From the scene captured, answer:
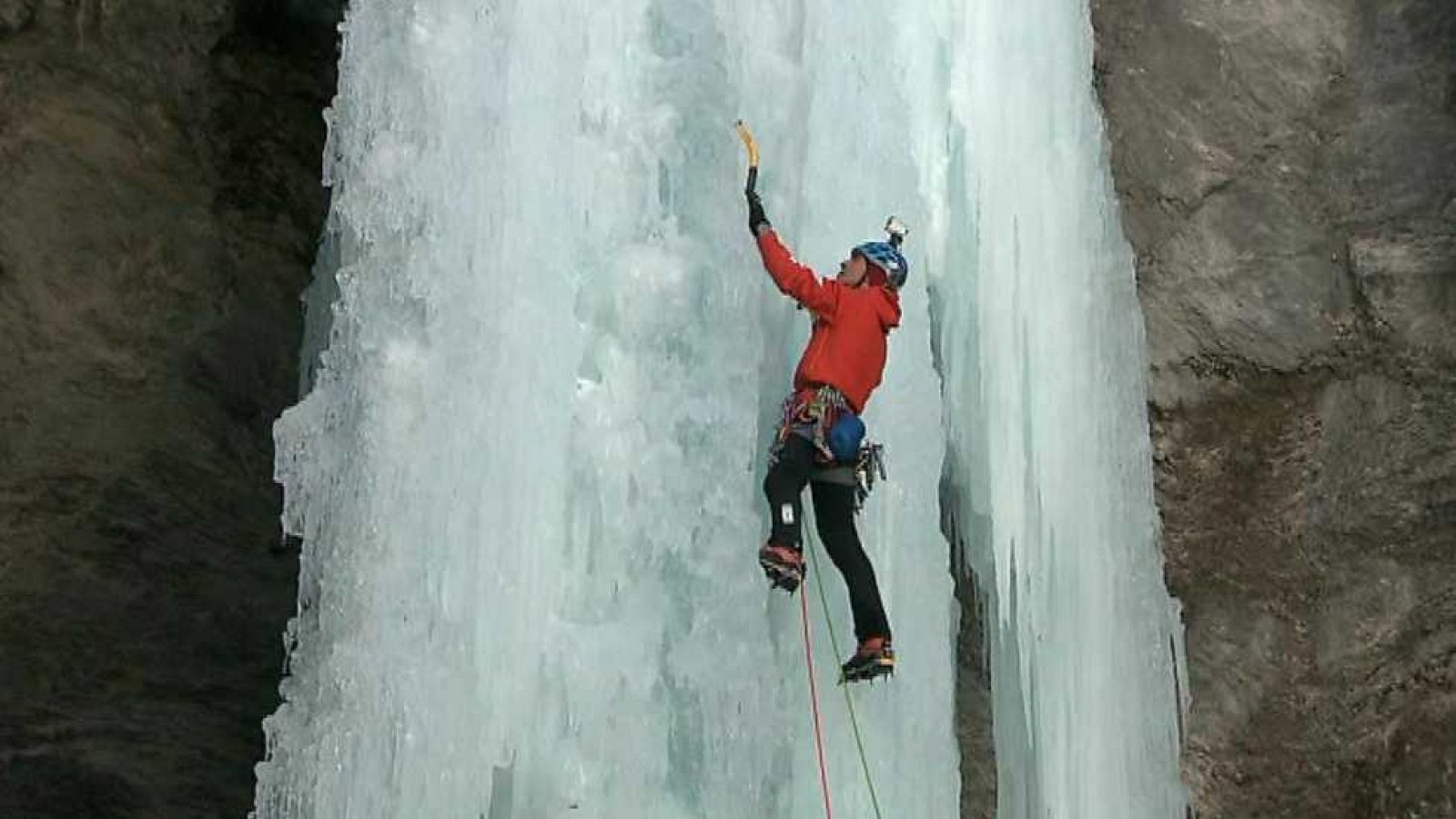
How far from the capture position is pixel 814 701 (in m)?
4.54

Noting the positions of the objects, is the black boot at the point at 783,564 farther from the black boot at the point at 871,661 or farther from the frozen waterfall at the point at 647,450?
the black boot at the point at 871,661

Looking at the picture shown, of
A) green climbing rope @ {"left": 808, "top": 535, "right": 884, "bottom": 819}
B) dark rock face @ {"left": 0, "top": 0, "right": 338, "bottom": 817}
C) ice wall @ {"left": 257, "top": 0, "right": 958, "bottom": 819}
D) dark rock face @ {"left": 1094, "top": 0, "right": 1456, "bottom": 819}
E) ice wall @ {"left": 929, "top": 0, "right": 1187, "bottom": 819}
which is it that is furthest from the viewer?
dark rock face @ {"left": 1094, "top": 0, "right": 1456, "bottom": 819}

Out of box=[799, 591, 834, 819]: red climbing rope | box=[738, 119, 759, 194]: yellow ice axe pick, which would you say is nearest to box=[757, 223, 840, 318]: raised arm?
box=[738, 119, 759, 194]: yellow ice axe pick

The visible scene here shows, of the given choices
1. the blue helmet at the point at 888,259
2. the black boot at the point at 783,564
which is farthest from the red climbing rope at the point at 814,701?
the blue helmet at the point at 888,259

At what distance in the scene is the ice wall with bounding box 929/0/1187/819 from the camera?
541 cm

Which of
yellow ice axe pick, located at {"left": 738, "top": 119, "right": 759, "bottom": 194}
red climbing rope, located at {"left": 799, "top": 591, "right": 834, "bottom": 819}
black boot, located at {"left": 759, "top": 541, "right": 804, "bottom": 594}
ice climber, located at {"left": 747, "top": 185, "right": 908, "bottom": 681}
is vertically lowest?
red climbing rope, located at {"left": 799, "top": 591, "right": 834, "bottom": 819}

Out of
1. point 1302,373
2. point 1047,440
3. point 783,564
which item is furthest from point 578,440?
point 1302,373

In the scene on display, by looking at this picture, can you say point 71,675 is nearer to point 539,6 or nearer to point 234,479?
point 234,479

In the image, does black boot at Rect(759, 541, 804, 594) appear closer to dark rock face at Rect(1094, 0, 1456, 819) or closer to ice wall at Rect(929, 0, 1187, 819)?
ice wall at Rect(929, 0, 1187, 819)

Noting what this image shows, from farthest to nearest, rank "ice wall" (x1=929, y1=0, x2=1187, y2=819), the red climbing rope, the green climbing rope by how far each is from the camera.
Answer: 1. "ice wall" (x1=929, y1=0, x2=1187, y2=819)
2. the green climbing rope
3. the red climbing rope

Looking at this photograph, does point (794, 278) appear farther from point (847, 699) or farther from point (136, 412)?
point (136, 412)

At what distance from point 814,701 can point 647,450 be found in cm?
84

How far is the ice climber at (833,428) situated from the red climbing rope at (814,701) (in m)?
0.11

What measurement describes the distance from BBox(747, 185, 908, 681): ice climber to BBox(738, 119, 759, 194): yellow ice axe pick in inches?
1.6
